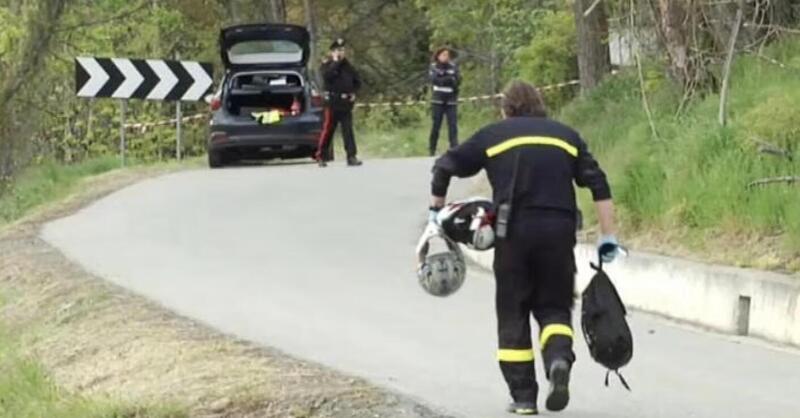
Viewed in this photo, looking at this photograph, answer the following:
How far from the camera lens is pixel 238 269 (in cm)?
1393

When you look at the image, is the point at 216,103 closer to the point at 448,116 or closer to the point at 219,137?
the point at 219,137

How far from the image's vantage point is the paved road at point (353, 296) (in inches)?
353

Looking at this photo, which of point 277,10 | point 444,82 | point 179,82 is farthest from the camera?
point 277,10

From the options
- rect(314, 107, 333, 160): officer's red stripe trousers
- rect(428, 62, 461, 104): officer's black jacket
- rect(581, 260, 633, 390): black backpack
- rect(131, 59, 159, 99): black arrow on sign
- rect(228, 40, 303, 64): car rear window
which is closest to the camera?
rect(581, 260, 633, 390): black backpack

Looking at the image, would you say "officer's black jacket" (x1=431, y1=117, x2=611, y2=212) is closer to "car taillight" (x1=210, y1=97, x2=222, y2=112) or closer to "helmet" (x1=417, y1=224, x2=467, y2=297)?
"helmet" (x1=417, y1=224, x2=467, y2=297)

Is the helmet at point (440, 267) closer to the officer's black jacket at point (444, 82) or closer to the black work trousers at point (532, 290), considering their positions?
the black work trousers at point (532, 290)

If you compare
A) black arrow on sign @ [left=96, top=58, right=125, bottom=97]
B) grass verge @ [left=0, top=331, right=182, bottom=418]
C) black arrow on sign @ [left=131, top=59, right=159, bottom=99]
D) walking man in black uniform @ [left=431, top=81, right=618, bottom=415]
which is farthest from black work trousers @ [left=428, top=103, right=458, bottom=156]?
walking man in black uniform @ [left=431, top=81, right=618, bottom=415]

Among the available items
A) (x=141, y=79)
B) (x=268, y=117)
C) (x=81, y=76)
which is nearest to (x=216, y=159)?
(x=268, y=117)

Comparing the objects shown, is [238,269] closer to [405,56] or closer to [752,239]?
[752,239]

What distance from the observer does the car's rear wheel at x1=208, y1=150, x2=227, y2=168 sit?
80.2ft

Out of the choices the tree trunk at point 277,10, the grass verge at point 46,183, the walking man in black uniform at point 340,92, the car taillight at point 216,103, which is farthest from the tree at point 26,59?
the tree trunk at point 277,10

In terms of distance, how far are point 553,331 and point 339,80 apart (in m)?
15.0

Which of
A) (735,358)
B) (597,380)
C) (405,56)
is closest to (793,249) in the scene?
(735,358)

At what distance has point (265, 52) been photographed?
995 inches
